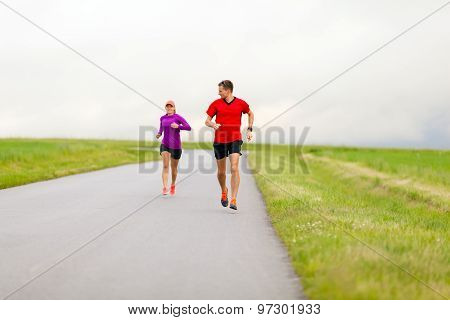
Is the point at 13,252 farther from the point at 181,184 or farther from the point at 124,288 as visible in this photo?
the point at 181,184

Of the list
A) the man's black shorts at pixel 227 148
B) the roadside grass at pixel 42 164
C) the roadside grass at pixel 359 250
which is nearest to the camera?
the roadside grass at pixel 359 250

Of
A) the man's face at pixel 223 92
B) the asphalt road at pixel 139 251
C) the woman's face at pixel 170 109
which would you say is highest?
the man's face at pixel 223 92

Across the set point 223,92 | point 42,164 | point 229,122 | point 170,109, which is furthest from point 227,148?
point 42,164

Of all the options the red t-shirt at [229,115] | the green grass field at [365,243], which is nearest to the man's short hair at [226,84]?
the red t-shirt at [229,115]

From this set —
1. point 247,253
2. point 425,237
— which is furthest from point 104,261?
point 425,237

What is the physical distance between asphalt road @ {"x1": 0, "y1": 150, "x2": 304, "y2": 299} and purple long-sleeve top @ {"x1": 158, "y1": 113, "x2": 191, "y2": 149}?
1.93 meters

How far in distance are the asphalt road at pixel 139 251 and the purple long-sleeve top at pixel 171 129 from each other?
6.33 feet

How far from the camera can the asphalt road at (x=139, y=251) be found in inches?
199

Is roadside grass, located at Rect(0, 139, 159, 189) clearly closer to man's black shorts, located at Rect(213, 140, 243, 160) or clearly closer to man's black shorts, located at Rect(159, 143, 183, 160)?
man's black shorts, located at Rect(159, 143, 183, 160)

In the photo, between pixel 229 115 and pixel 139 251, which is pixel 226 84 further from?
pixel 139 251

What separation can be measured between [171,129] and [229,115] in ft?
11.7

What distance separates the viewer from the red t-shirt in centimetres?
1069

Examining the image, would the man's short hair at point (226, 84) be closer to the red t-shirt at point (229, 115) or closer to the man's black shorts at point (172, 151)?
the red t-shirt at point (229, 115)

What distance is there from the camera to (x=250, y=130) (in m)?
10.7
